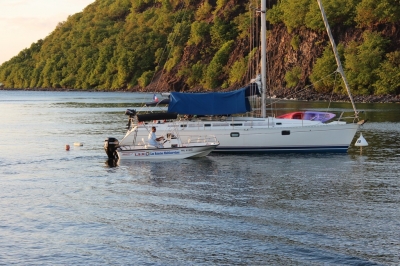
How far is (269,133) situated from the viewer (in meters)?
46.4

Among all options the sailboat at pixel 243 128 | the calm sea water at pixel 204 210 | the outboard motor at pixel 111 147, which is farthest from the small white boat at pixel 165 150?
the sailboat at pixel 243 128

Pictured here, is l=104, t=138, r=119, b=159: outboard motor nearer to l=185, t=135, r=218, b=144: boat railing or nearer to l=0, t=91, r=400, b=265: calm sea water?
l=0, t=91, r=400, b=265: calm sea water

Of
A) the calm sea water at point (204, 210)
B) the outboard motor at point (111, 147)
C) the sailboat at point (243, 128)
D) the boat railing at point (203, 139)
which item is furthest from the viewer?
the sailboat at point (243, 128)

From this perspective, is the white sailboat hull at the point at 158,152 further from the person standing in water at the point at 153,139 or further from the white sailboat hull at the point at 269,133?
the white sailboat hull at the point at 269,133

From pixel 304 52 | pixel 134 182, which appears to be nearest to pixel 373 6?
pixel 304 52

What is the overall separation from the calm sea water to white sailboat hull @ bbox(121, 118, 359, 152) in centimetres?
81

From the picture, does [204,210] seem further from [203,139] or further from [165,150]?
[203,139]

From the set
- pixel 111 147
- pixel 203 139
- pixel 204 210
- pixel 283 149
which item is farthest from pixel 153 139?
pixel 204 210

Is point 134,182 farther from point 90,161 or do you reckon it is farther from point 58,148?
point 58,148

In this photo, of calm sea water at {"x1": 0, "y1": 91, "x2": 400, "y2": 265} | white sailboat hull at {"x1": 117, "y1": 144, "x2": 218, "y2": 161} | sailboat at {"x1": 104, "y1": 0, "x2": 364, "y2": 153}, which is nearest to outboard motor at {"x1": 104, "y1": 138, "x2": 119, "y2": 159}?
white sailboat hull at {"x1": 117, "y1": 144, "x2": 218, "y2": 161}

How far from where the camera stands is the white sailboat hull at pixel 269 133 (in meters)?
46.3

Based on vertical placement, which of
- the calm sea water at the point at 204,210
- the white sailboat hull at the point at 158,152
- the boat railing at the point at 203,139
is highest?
the boat railing at the point at 203,139

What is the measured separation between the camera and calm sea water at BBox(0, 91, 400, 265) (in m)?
23.6

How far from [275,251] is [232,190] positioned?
35.5 feet
